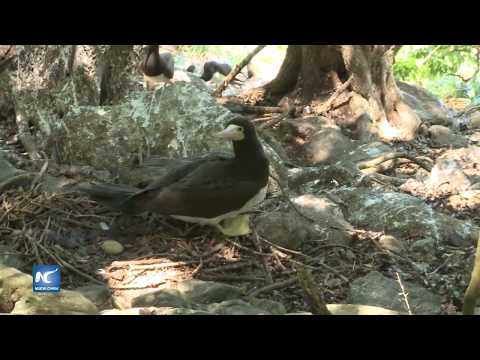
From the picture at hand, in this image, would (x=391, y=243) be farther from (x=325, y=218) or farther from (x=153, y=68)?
(x=153, y=68)

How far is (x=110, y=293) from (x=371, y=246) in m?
1.30

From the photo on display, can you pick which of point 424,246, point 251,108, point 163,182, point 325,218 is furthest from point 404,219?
point 251,108

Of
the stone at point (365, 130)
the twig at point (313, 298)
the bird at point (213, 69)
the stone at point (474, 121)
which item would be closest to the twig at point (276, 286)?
the twig at point (313, 298)

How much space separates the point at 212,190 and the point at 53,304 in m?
1.02

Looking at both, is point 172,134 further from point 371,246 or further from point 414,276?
point 414,276

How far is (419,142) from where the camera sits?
556 centimetres

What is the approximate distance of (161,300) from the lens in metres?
2.12

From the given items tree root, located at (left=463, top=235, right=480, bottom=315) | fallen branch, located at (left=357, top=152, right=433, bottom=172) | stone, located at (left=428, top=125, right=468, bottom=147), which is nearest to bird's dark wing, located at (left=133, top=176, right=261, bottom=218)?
tree root, located at (left=463, top=235, right=480, bottom=315)

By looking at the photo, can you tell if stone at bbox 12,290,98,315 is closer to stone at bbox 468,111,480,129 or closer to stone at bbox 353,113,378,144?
stone at bbox 353,113,378,144

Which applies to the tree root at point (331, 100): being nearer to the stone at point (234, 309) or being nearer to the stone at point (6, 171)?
the stone at point (6, 171)

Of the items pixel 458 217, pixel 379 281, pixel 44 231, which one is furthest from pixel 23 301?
pixel 458 217

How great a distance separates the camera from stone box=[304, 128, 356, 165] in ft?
16.3

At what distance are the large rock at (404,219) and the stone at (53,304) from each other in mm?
1757

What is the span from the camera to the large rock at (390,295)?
7.80ft
